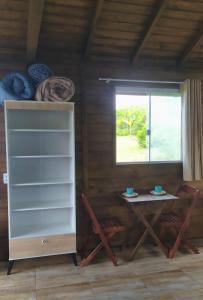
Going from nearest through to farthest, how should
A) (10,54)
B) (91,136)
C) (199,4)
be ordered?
(199,4), (10,54), (91,136)

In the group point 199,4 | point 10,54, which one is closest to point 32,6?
point 10,54

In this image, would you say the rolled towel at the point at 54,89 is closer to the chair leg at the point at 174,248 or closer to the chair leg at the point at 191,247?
the chair leg at the point at 174,248

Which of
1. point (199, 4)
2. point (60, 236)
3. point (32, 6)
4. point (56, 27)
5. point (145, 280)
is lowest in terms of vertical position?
point (145, 280)

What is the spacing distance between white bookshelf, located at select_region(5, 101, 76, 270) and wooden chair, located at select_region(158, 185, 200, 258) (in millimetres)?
1147

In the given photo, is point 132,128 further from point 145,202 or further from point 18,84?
point 18,84

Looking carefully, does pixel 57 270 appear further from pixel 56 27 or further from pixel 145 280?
pixel 56 27

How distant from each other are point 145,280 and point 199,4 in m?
2.93

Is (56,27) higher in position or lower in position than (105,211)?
higher

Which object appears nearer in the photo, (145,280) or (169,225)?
(145,280)

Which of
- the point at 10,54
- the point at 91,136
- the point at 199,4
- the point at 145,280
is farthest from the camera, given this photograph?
the point at 91,136

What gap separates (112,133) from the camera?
10.8 ft

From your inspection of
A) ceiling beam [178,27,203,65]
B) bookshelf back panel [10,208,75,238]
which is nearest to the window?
ceiling beam [178,27,203,65]

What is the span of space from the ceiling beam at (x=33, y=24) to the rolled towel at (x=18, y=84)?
263mm

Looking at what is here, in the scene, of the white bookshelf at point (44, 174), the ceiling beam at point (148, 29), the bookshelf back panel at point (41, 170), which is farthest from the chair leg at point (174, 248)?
the ceiling beam at point (148, 29)
